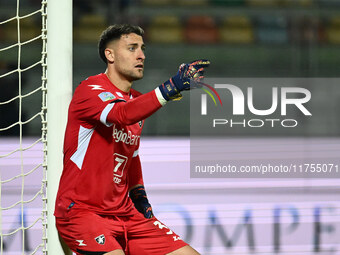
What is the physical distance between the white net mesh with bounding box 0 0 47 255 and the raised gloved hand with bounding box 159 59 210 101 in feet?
5.04

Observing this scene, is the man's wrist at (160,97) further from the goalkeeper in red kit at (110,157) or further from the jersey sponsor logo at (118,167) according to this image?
the jersey sponsor logo at (118,167)

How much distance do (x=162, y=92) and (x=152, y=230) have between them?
2.27 ft

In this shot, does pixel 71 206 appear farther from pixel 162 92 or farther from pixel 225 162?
pixel 225 162

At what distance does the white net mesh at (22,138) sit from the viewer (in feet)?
13.3

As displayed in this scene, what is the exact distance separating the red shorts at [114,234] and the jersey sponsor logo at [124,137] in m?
0.31

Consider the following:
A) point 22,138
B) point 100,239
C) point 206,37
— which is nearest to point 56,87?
point 100,239

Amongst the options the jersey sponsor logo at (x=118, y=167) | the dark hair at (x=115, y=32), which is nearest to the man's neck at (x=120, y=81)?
the dark hair at (x=115, y=32)

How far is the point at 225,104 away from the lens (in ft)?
19.1

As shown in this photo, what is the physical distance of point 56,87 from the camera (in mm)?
2533

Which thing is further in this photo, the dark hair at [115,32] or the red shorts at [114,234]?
the dark hair at [115,32]

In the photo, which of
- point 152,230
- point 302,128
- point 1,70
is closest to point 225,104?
point 302,128

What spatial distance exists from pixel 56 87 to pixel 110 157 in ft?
1.29

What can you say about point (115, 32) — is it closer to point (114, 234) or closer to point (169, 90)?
point (169, 90)

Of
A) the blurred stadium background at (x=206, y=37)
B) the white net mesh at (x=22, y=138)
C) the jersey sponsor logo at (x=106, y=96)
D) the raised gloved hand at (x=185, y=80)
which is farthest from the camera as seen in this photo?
the blurred stadium background at (x=206, y=37)
